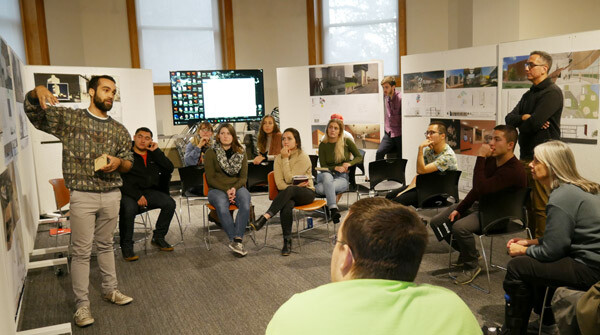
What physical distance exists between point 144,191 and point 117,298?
1578 mm

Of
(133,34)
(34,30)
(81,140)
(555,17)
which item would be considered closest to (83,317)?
(81,140)

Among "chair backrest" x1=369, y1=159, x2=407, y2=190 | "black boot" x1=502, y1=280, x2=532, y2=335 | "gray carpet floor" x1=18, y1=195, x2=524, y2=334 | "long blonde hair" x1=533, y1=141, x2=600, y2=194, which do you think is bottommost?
"gray carpet floor" x1=18, y1=195, x2=524, y2=334

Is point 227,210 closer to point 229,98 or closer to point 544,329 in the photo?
point 544,329

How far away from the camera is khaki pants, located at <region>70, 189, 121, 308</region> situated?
345cm

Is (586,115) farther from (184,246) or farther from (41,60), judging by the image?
(41,60)

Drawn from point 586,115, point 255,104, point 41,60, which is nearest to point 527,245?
point 586,115

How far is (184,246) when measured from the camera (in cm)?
537

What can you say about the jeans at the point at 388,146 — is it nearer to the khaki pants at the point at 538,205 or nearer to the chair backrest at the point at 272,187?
the chair backrest at the point at 272,187

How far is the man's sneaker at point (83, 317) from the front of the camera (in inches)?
136

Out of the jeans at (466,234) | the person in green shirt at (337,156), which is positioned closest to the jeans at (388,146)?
the person in green shirt at (337,156)

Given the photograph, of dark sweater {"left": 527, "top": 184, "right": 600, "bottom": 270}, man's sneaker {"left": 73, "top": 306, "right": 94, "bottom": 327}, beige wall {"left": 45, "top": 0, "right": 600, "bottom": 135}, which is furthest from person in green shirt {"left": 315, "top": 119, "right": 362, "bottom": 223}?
beige wall {"left": 45, "top": 0, "right": 600, "bottom": 135}

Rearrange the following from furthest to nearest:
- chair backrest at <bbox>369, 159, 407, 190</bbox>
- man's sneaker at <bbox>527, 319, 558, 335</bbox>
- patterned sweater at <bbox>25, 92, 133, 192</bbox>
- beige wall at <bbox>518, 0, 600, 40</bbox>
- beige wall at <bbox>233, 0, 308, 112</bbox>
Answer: beige wall at <bbox>233, 0, 308, 112</bbox> < beige wall at <bbox>518, 0, 600, 40</bbox> < chair backrest at <bbox>369, 159, 407, 190</bbox> < patterned sweater at <bbox>25, 92, 133, 192</bbox> < man's sneaker at <bbox>527, 319, 558, 335</bbox>

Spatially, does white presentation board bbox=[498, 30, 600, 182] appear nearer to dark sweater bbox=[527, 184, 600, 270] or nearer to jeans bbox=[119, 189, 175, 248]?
dark sweater bbox=[527, 184, 600, 270]

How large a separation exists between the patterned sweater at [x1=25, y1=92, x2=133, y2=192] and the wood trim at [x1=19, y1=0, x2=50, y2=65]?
565 cm
